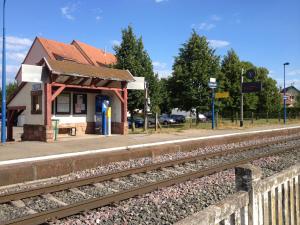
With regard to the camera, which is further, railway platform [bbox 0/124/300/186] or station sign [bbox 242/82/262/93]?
station sign [bbox 242/82/262/93]

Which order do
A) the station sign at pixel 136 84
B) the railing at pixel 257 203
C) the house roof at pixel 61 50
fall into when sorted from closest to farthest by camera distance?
the railing at pixel 257 203 < the station sign at pixel 136 84 < the house roof at pixel 61 50

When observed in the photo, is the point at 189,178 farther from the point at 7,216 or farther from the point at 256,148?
the point at 256,148

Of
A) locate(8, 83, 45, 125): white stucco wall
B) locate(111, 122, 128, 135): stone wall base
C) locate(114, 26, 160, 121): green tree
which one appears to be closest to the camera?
locate(8, 83, 45, 125): white stucco wall

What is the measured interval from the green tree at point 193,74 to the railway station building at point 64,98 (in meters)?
10.6

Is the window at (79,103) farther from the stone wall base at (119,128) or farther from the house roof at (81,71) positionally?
the stone wall base at (119,128)

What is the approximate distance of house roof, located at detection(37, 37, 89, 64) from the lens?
44594 mm

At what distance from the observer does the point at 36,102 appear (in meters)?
18.0

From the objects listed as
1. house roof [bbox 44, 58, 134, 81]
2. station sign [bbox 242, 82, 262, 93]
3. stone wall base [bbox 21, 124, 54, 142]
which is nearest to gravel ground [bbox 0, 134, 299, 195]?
stone wall base [bbox 21, 124, 54, 142]

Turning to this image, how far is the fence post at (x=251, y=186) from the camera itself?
3.14 meters

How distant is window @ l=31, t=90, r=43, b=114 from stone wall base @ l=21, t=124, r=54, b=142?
0.74 metres

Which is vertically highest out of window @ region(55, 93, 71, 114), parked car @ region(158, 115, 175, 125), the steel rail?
window @ region(55, 93, 71, 114)

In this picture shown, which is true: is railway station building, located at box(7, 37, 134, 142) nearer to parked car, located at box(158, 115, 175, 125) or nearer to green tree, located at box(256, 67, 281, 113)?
parked car, located at box(158, 115, 175, 125)

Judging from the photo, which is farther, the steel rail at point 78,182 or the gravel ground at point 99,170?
the gravel ground at point 99,170

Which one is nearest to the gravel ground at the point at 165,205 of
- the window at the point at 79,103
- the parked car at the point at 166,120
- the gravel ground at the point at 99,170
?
the gravel ground at the point at 99,170
